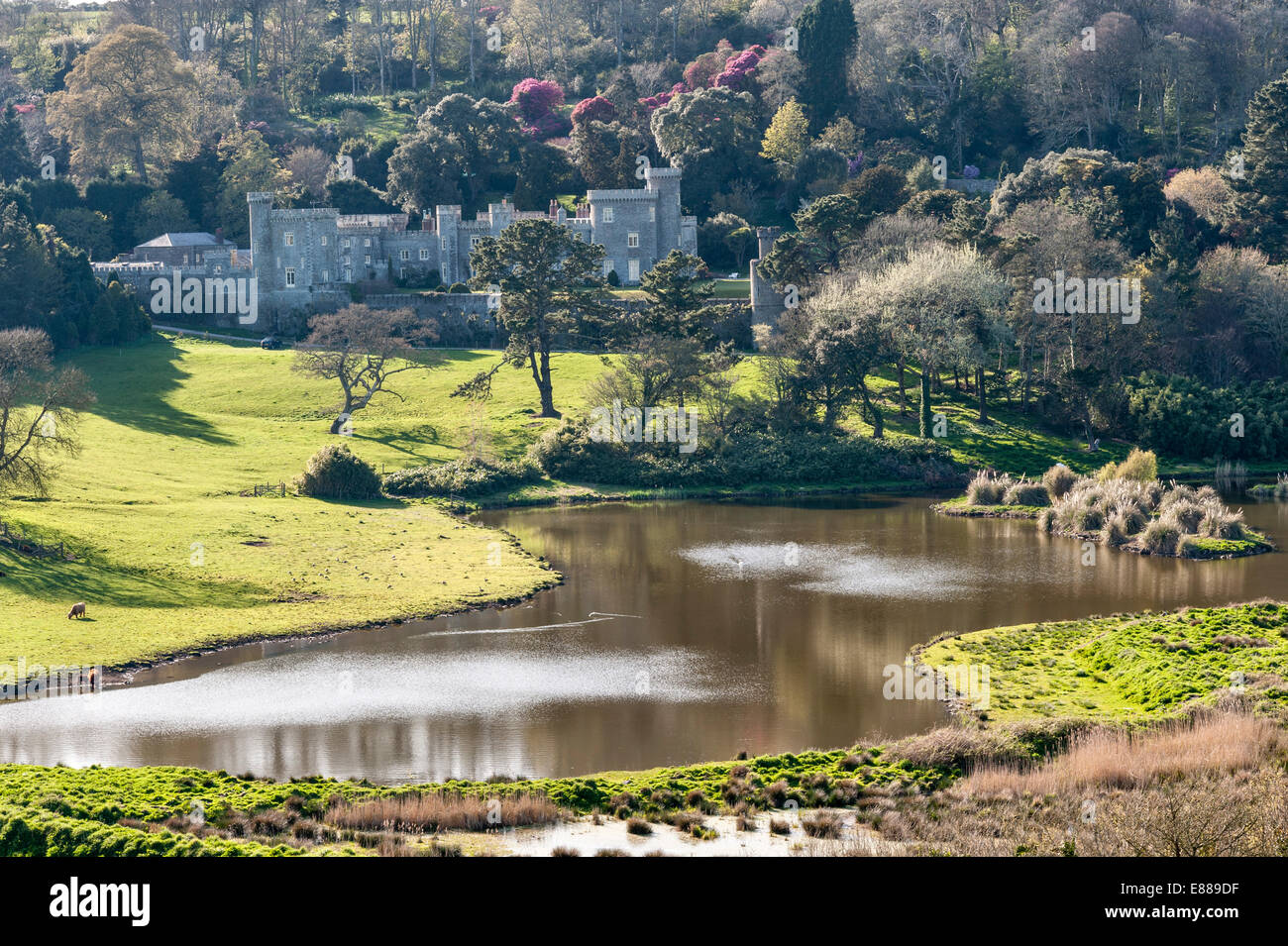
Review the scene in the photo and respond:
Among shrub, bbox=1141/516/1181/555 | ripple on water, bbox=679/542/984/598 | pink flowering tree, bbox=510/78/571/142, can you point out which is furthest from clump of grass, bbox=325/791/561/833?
pink flowering tree, bbox=510/78/571/142

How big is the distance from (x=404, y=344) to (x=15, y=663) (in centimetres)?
3705

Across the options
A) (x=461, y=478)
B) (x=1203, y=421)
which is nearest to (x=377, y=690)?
(x=461, y=478)

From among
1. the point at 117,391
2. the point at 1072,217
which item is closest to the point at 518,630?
the point at 117,391

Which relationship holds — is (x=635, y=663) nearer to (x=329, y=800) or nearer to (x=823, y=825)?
(x=329, y=800)

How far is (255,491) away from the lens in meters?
52.8

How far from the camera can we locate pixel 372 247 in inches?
3423

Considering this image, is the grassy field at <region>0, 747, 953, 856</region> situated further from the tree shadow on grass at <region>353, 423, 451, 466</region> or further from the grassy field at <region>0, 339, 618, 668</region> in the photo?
the tree shadow on grass at <region>353, 423, 451, 466</region>

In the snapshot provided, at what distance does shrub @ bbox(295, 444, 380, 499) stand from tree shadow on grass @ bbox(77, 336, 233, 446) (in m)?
8.28

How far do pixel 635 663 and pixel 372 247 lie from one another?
5906 centimetres

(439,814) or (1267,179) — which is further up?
(1267,179)

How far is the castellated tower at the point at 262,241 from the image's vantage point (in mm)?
81375

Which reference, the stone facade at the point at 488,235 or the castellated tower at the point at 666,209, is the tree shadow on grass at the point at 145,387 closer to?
the stone facade at the point at 488,235

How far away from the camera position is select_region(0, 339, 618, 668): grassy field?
36719 mm
